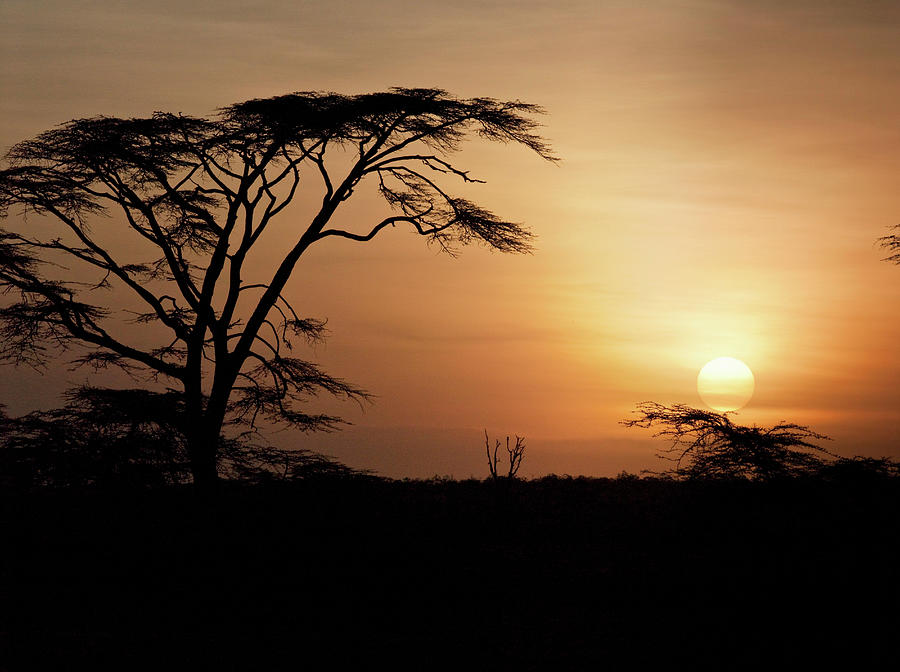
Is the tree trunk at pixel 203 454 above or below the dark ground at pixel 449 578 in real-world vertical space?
above

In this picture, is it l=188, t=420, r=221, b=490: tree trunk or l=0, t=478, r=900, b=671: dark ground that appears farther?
l=188, t=420, r=221, b=490: tree trunk

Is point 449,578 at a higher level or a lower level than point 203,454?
lower

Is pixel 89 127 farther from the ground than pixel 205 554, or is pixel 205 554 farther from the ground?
pixel 89 127

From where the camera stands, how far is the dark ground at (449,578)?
44.8 feet

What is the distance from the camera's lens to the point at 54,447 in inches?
743

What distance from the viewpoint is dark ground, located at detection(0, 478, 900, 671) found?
44.8 feet

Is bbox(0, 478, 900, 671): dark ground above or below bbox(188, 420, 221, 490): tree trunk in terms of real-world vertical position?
below

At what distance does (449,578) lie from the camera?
16.3 meters

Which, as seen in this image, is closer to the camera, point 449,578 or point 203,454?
point 449,578

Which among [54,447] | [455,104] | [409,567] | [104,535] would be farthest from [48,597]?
[455,104]

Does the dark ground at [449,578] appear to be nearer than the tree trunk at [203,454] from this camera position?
Yes

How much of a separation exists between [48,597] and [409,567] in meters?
5.74

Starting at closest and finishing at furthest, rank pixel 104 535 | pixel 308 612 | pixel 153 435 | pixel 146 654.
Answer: pixel 146 654, pixel 308 612, pixel 104 535, pixel 153 435

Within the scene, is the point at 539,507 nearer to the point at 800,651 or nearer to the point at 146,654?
the point at 800,651
